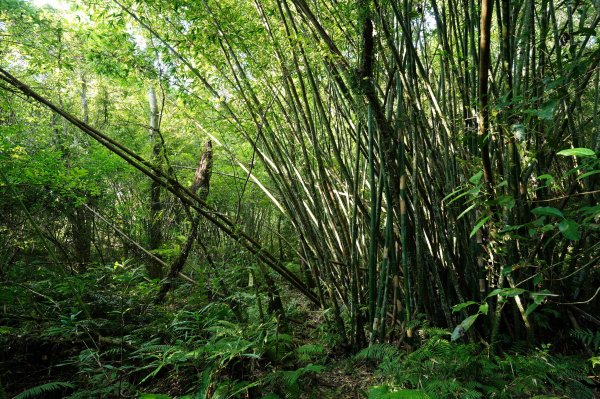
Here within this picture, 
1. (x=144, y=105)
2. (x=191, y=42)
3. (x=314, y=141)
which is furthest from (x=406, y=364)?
(x=144, y=105)

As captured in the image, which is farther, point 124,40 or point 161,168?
point 124,40

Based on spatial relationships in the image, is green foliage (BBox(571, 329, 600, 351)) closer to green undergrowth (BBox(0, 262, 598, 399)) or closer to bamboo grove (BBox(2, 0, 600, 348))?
green undergrowth (BBox(0, 262, 598, 399))

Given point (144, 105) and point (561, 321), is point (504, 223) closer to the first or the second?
point (561, 321)

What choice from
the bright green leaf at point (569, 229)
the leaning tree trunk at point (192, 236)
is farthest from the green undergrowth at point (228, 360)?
the bright green leaf at point (569, 229)

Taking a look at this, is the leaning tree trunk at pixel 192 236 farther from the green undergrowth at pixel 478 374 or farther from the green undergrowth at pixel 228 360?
the green undergrowth at pixel 478 374

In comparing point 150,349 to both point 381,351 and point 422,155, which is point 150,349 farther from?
point 422,155

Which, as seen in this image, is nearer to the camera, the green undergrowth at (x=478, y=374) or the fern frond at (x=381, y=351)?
the green undergrowth at (x=478, y=374)

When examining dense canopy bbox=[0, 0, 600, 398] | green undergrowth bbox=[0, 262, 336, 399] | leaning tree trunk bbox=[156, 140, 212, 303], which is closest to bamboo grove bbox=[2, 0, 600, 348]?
dense canopy bbox=[0, 0, 600, 398]

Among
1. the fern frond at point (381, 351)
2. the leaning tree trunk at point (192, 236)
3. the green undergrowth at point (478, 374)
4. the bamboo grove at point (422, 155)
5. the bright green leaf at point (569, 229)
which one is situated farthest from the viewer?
the leaning tree trunk at point (192, 236)

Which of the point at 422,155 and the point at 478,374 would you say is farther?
the point at 422,155

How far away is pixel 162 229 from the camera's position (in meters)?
3.95

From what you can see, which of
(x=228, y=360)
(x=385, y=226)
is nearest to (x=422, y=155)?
(x=385, y=226)

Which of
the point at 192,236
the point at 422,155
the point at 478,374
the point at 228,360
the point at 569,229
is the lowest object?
the point at 478,374

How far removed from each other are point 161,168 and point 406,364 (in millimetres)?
1635
